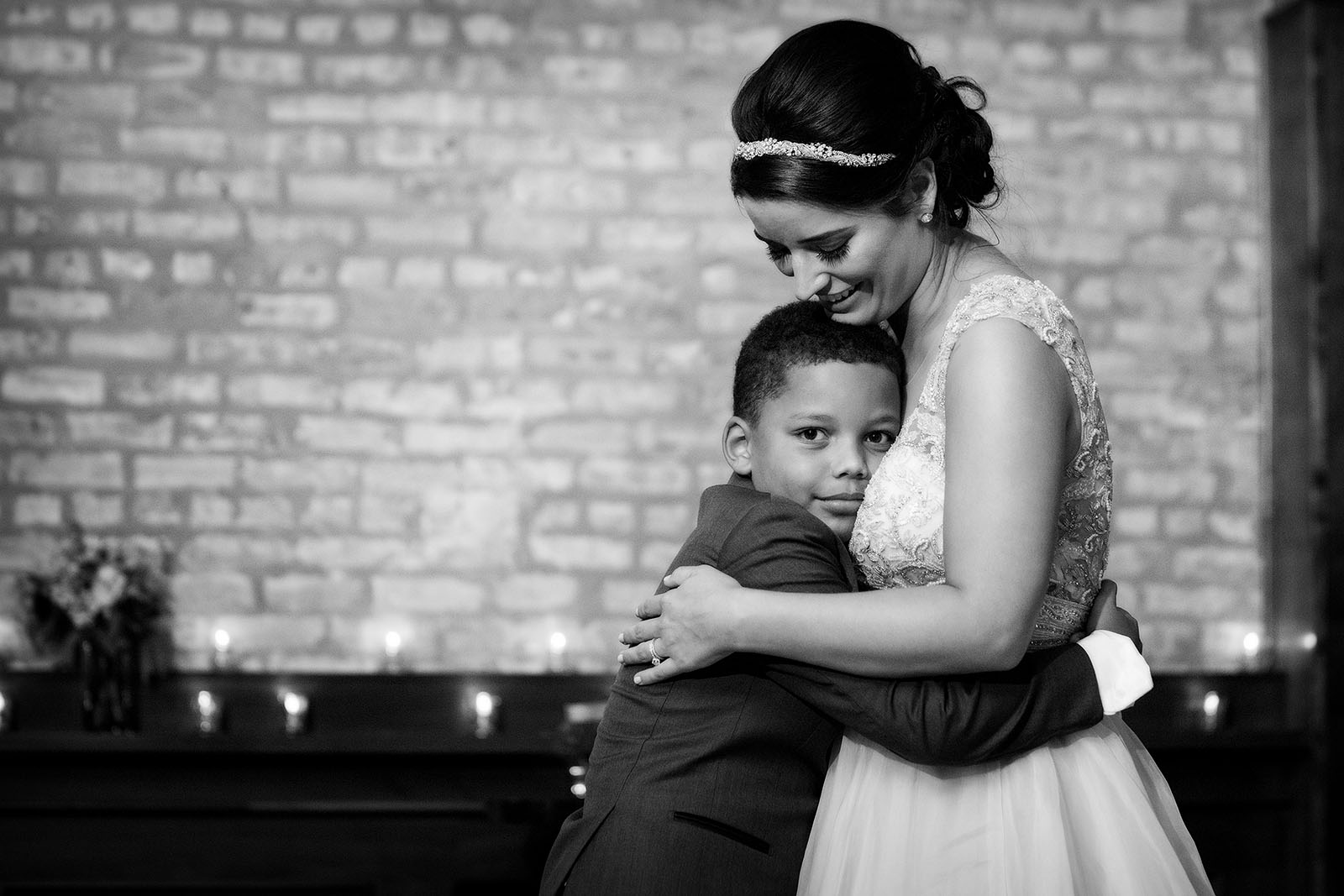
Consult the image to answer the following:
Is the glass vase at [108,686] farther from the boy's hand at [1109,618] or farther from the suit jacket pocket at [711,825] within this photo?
the boy's hand at [1109,618]

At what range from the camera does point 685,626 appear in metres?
1.70

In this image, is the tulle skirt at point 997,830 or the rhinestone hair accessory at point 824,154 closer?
the tulle skirt at point 997,830

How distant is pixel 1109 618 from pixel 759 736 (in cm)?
55

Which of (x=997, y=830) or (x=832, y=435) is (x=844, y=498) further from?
(x=997, y=830)

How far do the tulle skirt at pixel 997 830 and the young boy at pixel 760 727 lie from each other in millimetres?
49

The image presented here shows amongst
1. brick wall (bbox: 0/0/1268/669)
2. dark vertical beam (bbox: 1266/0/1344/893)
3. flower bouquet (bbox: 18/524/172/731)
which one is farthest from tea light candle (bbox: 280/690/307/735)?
dark vertical beam (bbox: 1266/0/1344/893)

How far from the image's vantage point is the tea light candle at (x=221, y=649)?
430cm

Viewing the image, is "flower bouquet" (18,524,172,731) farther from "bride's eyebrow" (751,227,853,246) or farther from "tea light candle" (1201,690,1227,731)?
"tea light candle" (1201,690,1227,731)

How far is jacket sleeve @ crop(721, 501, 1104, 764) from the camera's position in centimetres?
163

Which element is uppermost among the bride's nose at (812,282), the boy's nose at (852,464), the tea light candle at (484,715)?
the bride's nose at (812,282)

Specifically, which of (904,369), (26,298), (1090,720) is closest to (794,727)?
(1090,720)

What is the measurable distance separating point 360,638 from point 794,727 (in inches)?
116

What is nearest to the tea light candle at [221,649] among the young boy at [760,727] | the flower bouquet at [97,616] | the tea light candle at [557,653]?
the flower bouquet at [97,616]

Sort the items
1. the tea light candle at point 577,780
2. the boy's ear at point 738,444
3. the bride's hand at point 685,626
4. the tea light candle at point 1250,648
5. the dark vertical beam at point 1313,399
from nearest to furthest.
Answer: the bride's hand at point 685,626, the boy's ear at point 738,444, the tea light candle at point 577,780, the dark vertical beam at point 1313,399, the tea light candle at point 1250,648
